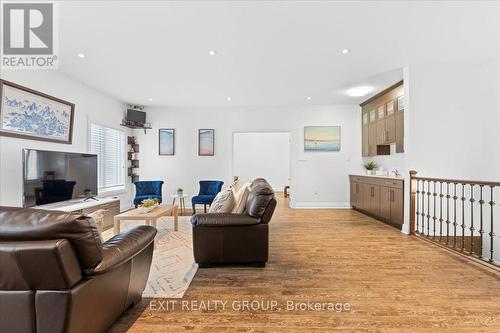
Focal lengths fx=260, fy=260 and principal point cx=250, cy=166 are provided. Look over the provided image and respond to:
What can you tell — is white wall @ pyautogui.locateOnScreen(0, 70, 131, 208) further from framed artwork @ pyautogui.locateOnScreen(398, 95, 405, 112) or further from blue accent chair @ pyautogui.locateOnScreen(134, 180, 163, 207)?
framed artwork @ pyautogui.locateOnScreen(398, 95, 405, 112)

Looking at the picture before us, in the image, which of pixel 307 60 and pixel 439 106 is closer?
pixel 307 60

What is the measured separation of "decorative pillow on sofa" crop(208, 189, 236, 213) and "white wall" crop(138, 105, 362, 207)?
4026 millimetres

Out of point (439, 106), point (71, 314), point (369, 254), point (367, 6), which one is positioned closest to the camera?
point (71, 314)

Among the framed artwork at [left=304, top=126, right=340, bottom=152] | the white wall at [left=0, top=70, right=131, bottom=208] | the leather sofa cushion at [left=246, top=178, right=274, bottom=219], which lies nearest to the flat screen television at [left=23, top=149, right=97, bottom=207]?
the white wall at [left=0, top=70, right=131, bottom=208]

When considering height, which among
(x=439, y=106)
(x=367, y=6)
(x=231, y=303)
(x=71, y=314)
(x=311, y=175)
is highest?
(x=367, y=6)

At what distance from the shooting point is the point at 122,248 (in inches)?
68.9

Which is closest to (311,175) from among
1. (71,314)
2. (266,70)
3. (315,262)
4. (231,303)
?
(266,70)

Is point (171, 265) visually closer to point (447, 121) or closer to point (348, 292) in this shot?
point (348, 292)

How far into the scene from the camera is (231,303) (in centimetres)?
222

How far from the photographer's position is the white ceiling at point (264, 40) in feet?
8.97

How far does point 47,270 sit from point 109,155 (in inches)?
220

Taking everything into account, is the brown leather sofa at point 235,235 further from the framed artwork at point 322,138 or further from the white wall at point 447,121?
the framed artwork at point 322,138

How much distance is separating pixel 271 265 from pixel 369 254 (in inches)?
54.6

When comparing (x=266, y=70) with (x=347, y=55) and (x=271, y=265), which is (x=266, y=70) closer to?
(x=347, y=55)
